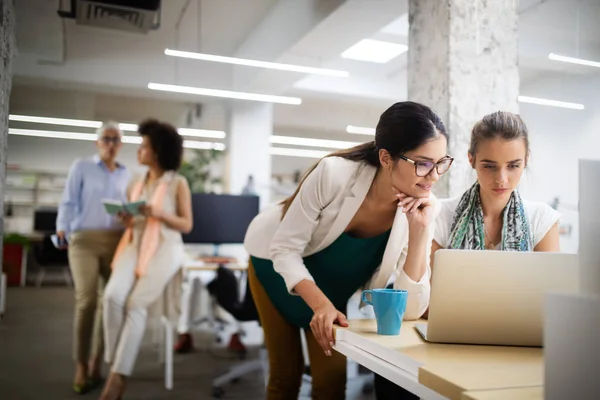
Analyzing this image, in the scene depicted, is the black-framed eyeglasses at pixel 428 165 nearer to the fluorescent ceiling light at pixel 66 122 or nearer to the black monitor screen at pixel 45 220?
the fluorescent ceiling light at pixel 66 122

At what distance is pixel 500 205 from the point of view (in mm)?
1508

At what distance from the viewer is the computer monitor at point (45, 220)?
2.46m

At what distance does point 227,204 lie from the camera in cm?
395

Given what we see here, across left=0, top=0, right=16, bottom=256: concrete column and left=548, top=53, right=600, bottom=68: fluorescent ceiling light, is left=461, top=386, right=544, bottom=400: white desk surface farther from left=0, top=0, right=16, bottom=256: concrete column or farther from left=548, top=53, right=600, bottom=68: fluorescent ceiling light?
left=548, top=53, right=600, bottom=68: fluorescent ceiling light

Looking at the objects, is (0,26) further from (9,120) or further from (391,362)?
(391,362)

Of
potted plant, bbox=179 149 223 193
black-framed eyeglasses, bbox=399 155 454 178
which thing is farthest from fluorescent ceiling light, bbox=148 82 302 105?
black-framed eyeglasses, bbox=399 155 454 178

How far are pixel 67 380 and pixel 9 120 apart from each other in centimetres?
185

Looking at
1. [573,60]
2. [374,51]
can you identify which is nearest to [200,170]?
[374,51]

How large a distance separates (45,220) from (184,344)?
1.80 meters

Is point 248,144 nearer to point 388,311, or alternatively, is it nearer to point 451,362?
point 388,311

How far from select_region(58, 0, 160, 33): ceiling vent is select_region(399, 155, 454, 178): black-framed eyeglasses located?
260 centimetres

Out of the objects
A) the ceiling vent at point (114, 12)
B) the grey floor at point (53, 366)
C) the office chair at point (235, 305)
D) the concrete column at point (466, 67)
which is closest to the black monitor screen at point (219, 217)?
the office chair at point (235, 305)

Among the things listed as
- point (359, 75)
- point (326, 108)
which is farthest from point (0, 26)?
point (326, 108)

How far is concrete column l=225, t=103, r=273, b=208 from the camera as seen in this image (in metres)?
6.71
